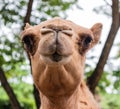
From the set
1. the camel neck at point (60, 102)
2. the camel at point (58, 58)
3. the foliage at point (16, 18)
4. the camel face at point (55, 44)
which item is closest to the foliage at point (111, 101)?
the foliage at point (16, 18)

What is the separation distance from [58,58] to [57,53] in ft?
0.14

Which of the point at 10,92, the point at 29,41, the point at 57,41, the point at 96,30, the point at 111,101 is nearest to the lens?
the point at 57,41

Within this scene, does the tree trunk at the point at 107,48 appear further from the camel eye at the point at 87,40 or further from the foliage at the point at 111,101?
the foliage at the point at 111,101

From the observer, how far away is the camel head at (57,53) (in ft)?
7.42

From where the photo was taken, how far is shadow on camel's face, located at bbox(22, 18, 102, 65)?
225cm

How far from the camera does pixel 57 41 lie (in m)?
2.22

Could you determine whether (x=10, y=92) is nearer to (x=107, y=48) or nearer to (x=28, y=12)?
(x=28, y=12)

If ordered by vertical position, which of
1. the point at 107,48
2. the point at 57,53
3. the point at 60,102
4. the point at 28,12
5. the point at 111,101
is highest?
the point at 57,53

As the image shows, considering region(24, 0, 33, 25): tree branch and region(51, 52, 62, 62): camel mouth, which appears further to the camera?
region(24, 0, 33, 25): tree branch

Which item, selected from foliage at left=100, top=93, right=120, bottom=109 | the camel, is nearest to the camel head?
the camel

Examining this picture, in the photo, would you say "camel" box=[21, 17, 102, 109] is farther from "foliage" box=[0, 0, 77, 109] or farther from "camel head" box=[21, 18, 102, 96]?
"foliage" box=[0, 0, 77, 109]

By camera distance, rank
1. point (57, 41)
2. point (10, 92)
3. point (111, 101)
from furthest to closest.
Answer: point (111, 101)
point (10, 92)
point (57, 41)

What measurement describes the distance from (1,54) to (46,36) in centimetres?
289

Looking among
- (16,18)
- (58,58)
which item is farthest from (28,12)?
(58,58)
